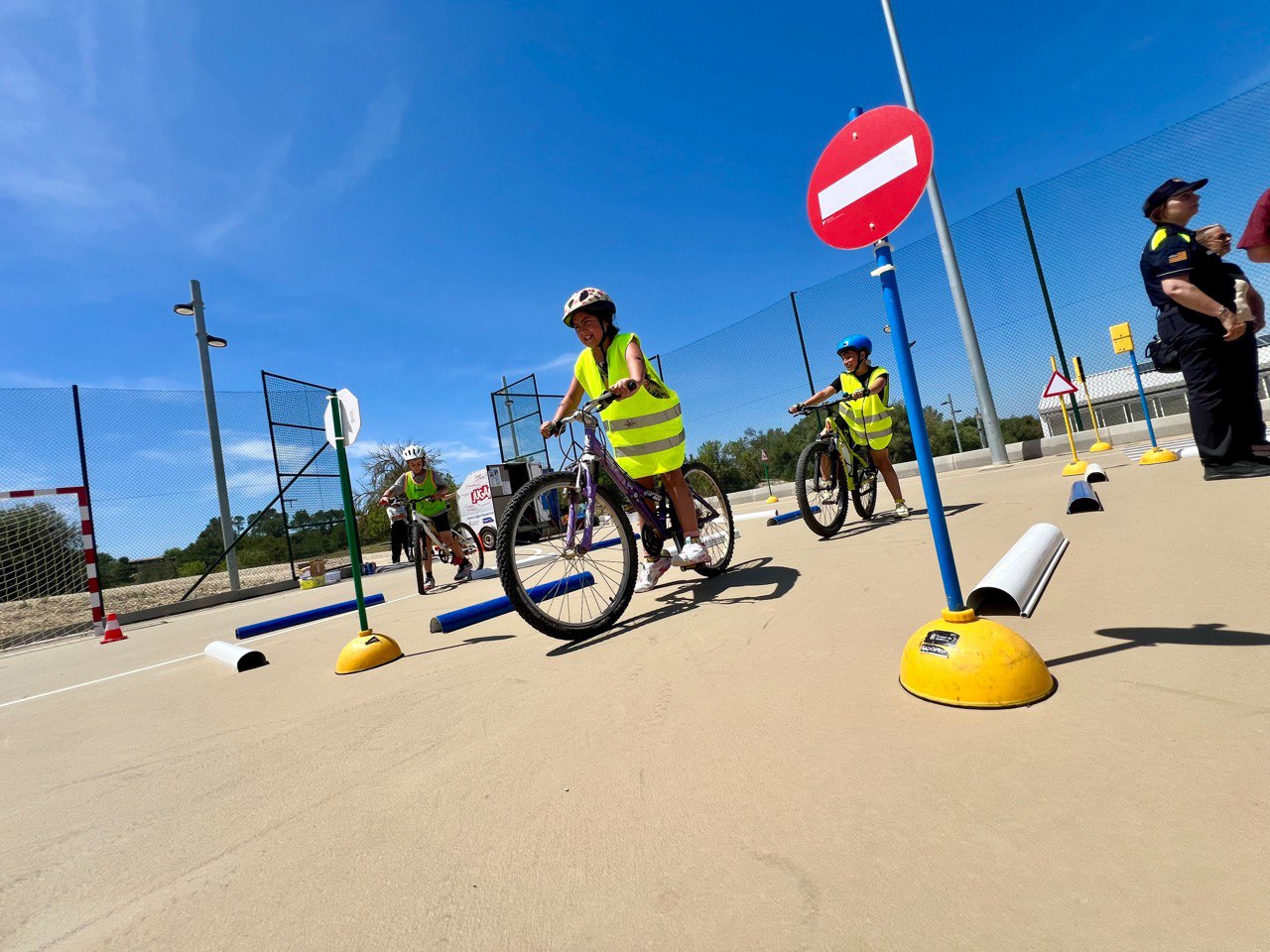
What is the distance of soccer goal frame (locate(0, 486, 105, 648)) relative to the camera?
7781mm

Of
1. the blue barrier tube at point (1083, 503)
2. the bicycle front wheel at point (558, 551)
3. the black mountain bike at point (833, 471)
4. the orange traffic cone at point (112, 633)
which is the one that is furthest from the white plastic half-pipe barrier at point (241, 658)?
the blue barrier tube at point (1083, 503)

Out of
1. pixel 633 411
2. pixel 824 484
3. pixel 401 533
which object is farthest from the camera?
pixel 401 533

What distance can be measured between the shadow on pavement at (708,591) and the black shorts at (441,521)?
12.6ft

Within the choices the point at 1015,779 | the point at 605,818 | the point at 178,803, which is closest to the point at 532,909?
the point at 605,818

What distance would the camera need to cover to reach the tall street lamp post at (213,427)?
436 inches

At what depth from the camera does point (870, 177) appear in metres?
1.72

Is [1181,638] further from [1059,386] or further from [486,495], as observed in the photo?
[486,495]

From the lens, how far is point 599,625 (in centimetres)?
275

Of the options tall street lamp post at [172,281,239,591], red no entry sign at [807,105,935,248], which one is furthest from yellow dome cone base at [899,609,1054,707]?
tall street lamp post at [172,281,239,591]

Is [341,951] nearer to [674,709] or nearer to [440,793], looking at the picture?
[440,793]

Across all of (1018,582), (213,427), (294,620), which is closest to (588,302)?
(1018,582)

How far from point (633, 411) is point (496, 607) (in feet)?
4.99

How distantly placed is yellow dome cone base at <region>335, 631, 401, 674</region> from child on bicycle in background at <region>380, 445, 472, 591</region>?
3760 millimetres

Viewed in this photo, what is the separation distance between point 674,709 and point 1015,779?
2.76 ft
